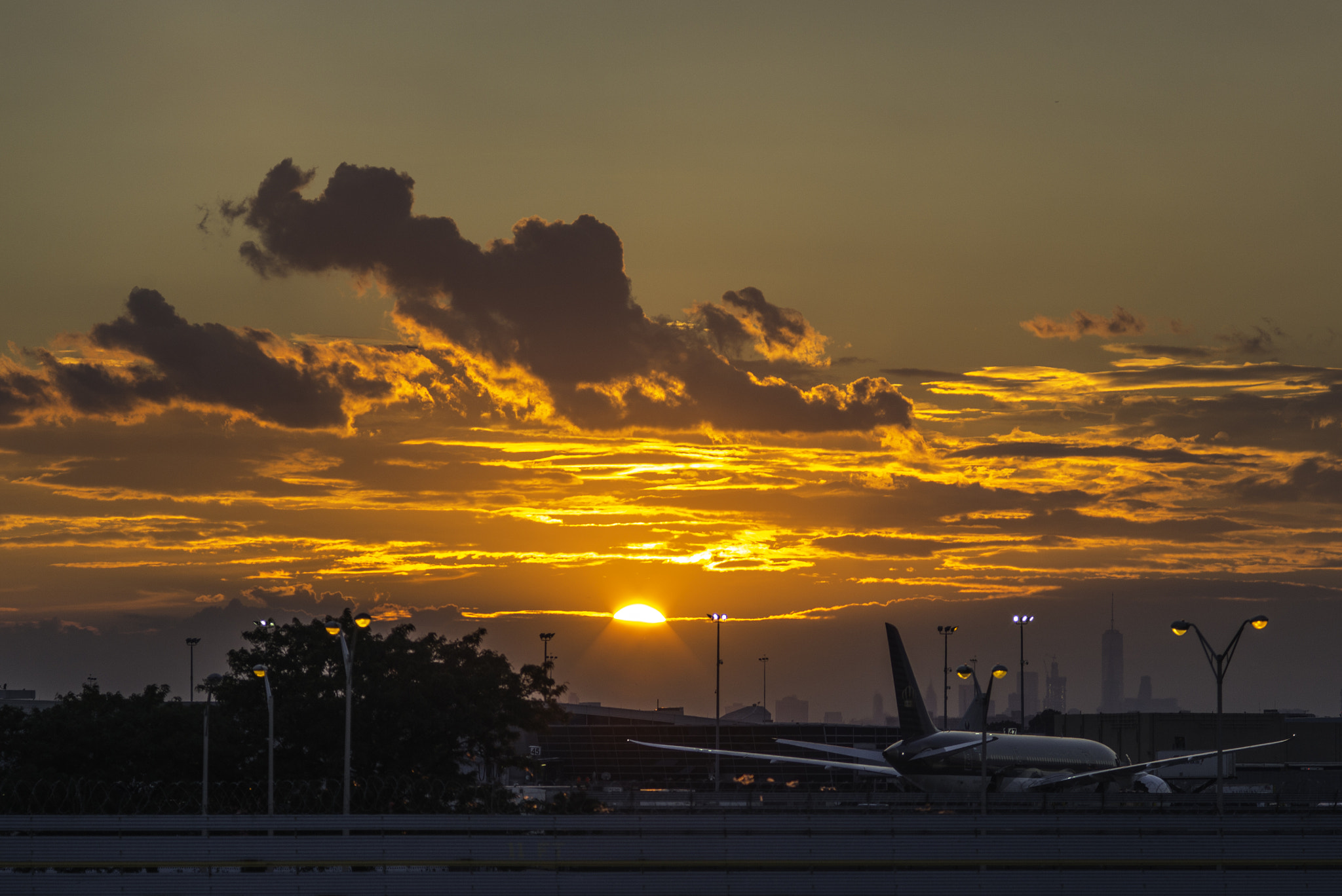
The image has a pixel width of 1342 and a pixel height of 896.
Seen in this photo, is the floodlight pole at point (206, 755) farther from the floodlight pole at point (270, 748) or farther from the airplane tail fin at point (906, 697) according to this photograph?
the airplane tail fin at point (906, 697)

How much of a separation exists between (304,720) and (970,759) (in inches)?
1476

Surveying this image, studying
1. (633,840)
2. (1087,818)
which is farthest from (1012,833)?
(633,840)

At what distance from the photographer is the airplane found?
252ft

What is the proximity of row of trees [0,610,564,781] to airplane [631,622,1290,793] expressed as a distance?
63.2 feet

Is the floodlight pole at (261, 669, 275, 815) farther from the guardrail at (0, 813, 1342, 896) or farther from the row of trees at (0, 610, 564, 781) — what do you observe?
the guardrail at (0, 813, 1342, 896)

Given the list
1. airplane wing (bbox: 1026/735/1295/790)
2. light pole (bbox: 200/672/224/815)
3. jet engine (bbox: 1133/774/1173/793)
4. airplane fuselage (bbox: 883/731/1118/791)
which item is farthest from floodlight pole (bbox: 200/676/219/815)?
jet engine (bbox: 1133/774/1173/793)

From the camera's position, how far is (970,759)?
76250mm

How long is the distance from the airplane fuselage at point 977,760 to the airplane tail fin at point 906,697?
2.15 m

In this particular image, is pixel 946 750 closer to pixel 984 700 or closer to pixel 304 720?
pixel 984 700

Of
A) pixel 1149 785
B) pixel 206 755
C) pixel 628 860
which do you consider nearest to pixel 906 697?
pixel 1149 785

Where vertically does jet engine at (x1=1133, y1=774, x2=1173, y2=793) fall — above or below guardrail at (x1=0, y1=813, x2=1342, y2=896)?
below

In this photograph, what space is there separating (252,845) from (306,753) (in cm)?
3361

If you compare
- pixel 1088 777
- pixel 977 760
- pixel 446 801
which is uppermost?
pixel 446 801

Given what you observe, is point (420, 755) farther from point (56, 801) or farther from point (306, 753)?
point (56, 801)
